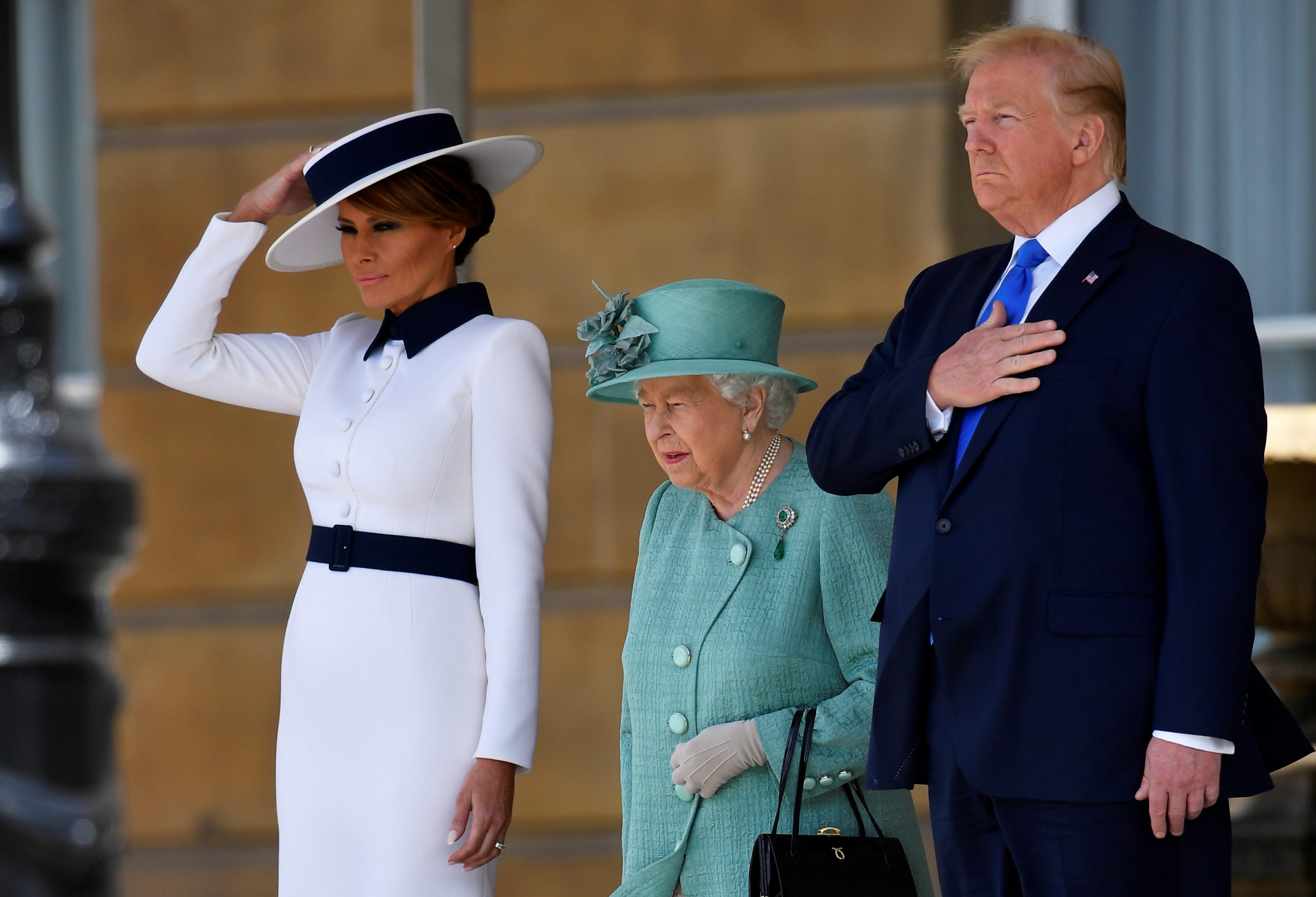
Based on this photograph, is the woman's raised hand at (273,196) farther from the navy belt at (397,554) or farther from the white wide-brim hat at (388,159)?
the navy belt at (397,554)

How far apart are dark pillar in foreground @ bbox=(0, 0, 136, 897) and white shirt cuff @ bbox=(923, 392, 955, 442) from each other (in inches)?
49.4

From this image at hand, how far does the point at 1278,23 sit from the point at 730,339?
271cm

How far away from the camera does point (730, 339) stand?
2.89 metres

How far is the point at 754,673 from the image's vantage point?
2693mm

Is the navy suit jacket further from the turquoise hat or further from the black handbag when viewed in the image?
the turquoise hat

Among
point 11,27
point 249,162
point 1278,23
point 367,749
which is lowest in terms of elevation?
point 367,749

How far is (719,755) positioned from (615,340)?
0.83 meters

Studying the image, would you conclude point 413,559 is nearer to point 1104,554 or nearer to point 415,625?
point 415,625

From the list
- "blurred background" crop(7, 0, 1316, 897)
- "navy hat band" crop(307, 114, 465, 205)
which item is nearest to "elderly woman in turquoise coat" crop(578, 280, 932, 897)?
"navy hat band" crop(307, 114, 465, 205)

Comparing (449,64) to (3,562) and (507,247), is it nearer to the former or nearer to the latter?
(507,247)

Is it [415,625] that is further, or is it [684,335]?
[684,335]

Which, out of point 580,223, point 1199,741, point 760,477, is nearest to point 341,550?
point 760,477

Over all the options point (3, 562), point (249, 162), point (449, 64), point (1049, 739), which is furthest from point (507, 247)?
point (3, 562)

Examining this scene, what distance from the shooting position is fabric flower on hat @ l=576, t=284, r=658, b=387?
2.89 m
